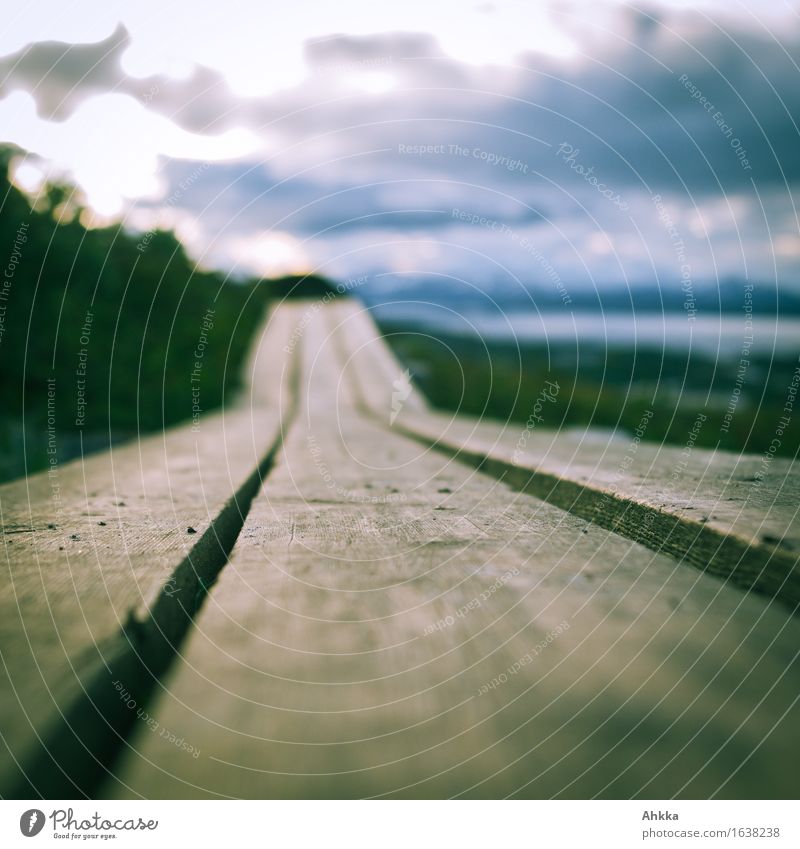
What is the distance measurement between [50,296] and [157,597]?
4514 millimetres

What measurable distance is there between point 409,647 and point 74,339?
4.75 m

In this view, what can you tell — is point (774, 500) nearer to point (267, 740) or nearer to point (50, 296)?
point (267, 740)

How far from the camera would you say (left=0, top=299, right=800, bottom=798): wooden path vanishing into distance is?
662 mm

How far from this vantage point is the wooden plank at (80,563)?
69 cm

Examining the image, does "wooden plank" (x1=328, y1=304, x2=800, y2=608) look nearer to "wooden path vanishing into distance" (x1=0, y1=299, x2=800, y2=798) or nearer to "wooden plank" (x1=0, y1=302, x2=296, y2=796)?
"wooden path vanishing into distance" (x1=0, y1=299, x2=800, y2=798)

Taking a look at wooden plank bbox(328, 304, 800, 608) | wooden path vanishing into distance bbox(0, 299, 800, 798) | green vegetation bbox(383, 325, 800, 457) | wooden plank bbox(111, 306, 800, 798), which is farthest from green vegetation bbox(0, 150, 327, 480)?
wooden plank bbox(111, 306, 800, 798)

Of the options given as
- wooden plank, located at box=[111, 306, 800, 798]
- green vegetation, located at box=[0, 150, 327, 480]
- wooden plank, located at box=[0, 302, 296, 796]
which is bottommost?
wooden plank, located at box=[111, 306, 800, 798]

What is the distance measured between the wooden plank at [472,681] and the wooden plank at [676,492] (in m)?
0.06

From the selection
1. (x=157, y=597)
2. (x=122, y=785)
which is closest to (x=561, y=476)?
(x=157, y=597)

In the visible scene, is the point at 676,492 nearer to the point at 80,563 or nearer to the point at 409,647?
the point at 409,647

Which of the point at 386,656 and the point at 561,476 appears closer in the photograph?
the point at 386,656

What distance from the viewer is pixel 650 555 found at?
110 cm

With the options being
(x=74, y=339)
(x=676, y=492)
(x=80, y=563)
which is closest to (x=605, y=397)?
(x=74, y=339)

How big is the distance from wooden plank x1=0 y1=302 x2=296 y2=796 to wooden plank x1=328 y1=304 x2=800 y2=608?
799 mm
